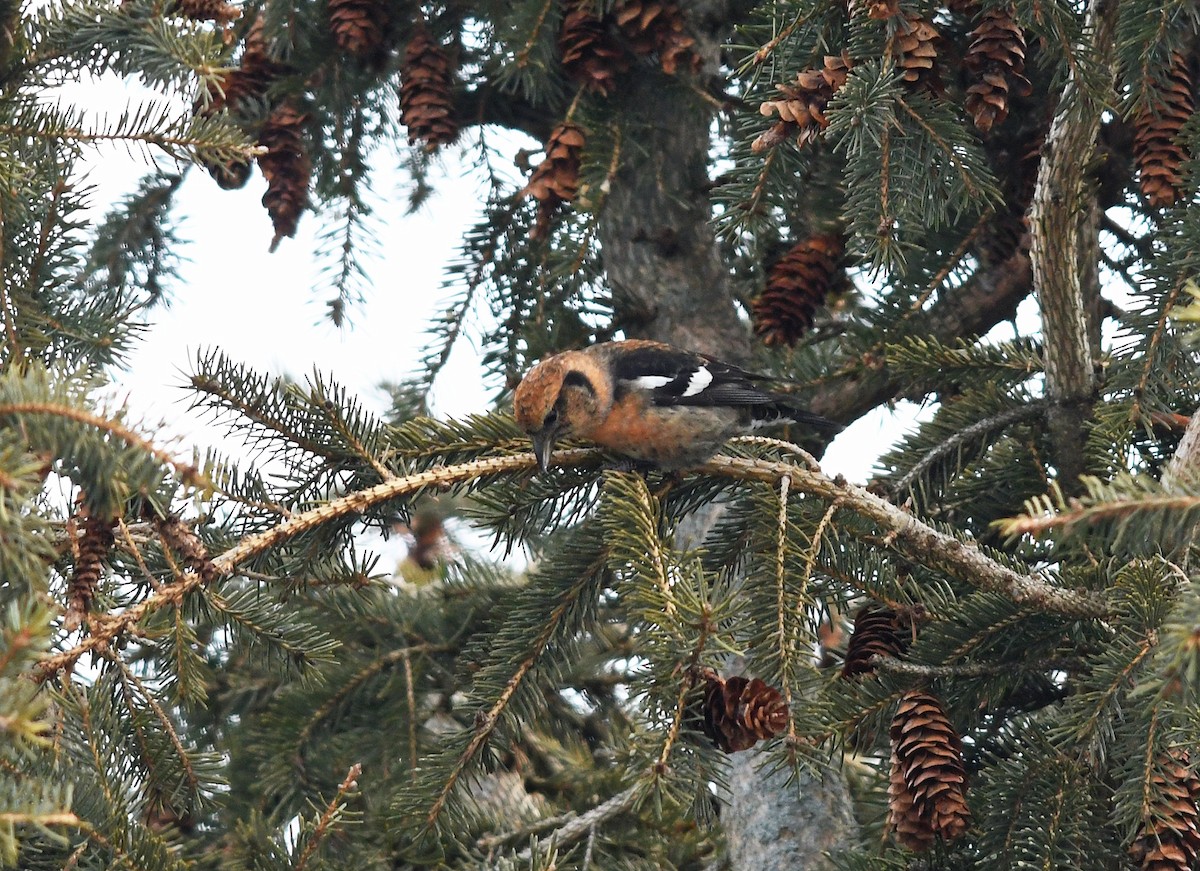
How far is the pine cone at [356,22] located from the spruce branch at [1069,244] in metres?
2.06

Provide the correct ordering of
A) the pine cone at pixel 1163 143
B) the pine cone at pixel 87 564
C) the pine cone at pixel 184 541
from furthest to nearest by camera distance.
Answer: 1. the pine cone at pixel 1163 143
2. the pine cone at pixel 184 541
3. the pine cone at pixel 87 564

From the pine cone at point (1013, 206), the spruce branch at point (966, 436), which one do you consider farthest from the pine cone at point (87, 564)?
the pine cone at point (1013, 206)

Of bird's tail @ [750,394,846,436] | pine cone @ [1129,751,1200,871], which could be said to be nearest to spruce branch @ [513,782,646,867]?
bird's tail @ [750,394,846,436]

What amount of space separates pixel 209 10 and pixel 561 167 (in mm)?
1108

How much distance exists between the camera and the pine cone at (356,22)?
144 inches

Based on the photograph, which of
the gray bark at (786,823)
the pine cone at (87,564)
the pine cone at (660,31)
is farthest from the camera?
the pine cone at (660,31)

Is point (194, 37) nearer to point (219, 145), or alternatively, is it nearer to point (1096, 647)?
point (219, 145)

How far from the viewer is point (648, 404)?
343cm

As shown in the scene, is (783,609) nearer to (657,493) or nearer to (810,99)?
(657,493)

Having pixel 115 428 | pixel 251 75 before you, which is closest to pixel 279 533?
pixel 115 428

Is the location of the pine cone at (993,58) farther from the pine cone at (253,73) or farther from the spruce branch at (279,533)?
the pine cone at (253,73)

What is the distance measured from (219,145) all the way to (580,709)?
2503mm

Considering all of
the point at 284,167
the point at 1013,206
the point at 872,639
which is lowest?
the point at 872,639

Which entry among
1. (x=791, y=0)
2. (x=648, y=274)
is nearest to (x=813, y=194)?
(x=648, y=274)
